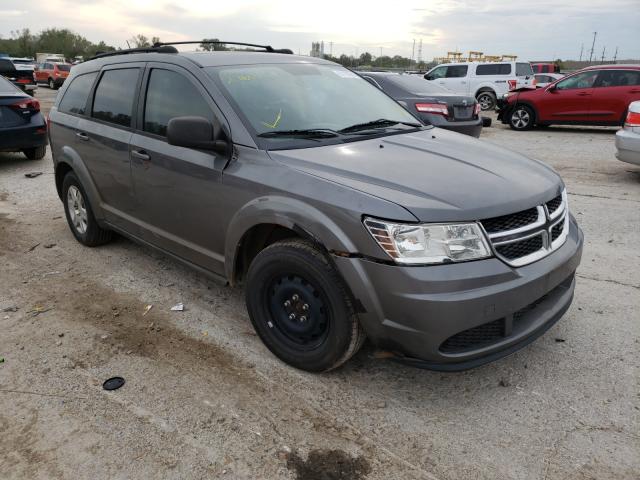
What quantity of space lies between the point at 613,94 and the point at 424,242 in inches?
490

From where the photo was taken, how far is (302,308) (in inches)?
117

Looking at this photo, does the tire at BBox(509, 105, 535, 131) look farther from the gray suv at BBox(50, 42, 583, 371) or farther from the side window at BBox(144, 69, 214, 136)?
the side window at BBox(144, 69, 214, 136)

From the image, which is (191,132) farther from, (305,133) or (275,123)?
(305,133)

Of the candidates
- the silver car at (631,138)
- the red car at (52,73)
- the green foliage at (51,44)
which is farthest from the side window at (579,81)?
the green foliage at (51,44)

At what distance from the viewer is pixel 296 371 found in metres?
3.14

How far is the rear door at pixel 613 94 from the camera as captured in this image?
12375mm

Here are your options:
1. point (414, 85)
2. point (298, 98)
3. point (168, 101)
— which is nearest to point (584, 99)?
point (414, 85)

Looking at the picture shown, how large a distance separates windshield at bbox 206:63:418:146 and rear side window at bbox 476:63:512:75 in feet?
59.0

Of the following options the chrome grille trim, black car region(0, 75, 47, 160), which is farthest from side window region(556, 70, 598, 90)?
black car region(0, 75, 47, 160)

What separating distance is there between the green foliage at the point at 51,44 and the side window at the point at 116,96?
295ft

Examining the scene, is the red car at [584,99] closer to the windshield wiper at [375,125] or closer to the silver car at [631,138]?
the silver car at [631,138]

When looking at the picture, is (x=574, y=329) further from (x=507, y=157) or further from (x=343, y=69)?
(x=343, y=69)

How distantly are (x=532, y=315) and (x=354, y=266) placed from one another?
1035 millimetres

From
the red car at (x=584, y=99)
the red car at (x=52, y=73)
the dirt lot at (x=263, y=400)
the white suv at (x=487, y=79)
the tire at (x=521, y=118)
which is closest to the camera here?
the dirt lot at (x=263, y=400)
